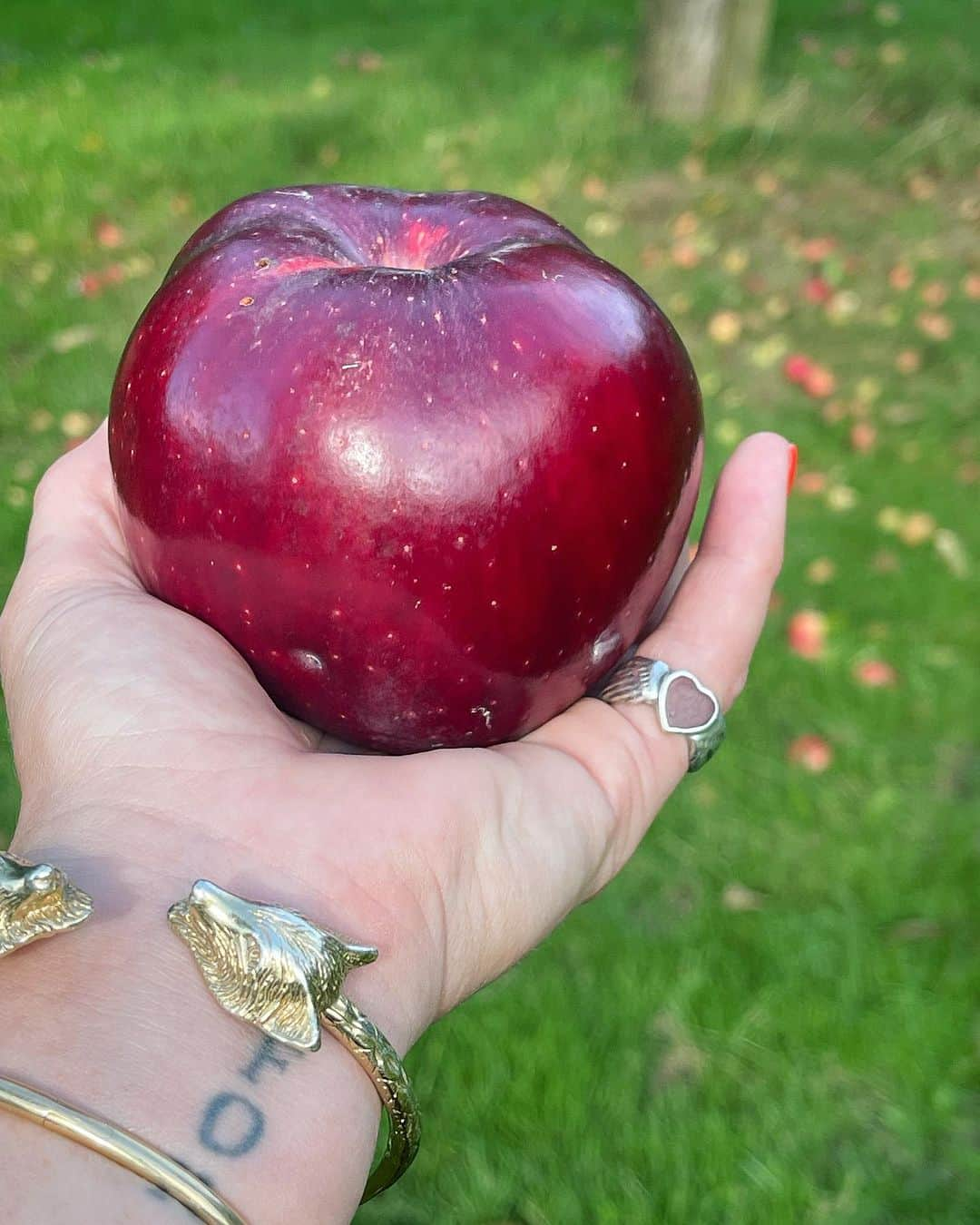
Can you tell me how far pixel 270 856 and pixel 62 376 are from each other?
3.77m

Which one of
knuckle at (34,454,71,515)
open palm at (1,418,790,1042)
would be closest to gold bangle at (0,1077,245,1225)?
open palm at (1,418,790,1042)

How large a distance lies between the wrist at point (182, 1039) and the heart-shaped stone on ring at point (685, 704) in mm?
665

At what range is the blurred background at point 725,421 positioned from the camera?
8.04 ft

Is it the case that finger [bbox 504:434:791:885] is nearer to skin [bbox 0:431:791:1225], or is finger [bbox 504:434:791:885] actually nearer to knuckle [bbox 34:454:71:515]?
skin [bbox 0:431:791:1225]

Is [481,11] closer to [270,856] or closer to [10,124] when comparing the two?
[10,124]

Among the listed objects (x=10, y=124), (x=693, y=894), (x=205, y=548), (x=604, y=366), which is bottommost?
(x=693, y=894)

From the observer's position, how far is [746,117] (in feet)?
21.4

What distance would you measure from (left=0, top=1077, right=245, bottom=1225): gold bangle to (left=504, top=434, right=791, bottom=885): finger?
0.68 m

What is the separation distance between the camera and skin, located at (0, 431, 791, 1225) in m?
1.19

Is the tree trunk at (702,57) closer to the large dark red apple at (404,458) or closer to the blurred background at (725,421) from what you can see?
the blurred background at (725,421)

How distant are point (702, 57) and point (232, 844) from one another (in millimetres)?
5930

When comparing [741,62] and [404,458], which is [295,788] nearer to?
[404,458]

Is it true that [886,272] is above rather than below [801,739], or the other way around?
above

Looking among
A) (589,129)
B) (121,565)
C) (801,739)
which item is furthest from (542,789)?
(589,129)
